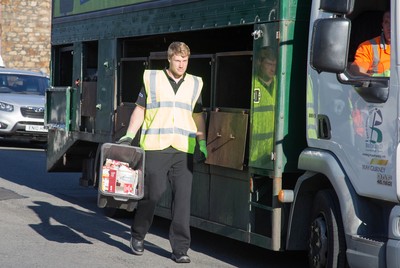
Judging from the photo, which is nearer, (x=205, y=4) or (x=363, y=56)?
(x=363, y=56)

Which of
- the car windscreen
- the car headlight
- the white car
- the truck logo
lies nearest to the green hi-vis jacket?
the truck logo

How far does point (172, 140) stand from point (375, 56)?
90.4 inches

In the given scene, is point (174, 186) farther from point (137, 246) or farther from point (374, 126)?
point (374, 126)

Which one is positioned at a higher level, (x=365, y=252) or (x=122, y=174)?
(x=122, y=174)

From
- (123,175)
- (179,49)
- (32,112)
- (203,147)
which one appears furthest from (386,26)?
(32,112)

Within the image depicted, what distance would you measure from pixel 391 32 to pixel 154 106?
8.39 ft

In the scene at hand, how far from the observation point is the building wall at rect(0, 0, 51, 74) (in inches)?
1561

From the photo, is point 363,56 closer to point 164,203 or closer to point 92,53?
point 164,203

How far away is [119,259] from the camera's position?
8.31 m

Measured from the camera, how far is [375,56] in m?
6.39

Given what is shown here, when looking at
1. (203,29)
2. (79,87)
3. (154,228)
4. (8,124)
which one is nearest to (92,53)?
(79,87)

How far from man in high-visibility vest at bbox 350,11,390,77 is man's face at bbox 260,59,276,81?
0.98 m

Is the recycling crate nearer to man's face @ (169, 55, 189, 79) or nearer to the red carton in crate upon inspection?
the red carton in crate

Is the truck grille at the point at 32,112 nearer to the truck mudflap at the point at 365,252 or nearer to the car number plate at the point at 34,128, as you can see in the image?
the car number plate at the point at 34,128
